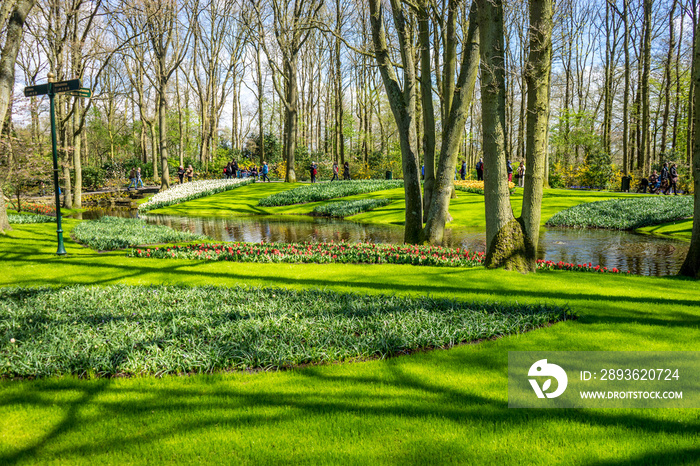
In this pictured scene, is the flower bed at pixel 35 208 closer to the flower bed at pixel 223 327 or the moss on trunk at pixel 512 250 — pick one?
the flower bed at pixel 223 327

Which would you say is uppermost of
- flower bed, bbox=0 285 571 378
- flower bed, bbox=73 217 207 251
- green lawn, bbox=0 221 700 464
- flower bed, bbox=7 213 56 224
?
flower bed, bbox=7 213 56 224

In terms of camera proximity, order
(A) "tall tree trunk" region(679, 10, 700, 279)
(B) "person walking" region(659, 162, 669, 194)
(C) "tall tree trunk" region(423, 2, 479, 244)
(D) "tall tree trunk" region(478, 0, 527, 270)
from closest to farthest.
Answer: (D) "tall tree trunk" region(478, 0, 527, 270) < (A) "tall tree trunk" region(679, 10, 700, 279) < (C) "tall tree trunk" region(423, 2, 479, 244) < (B) "person walking" region(659, 162, 669, 194)

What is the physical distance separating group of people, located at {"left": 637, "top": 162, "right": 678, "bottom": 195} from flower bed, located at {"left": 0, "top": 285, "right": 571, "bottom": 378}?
24.4 meters

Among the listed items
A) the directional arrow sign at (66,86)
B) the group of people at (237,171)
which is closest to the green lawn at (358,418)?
the directional arrow sign at (66,86)

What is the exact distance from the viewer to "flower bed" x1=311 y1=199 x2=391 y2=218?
2175 cm

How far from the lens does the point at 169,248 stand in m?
10.9

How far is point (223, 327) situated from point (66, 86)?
7643 mm

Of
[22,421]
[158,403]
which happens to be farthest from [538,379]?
[22,421]

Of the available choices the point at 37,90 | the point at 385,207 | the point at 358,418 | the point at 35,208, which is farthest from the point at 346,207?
the point at 358,418

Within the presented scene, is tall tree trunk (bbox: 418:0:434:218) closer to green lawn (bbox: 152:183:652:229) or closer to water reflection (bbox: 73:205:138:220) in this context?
green lawn (bbox: 152:183:652:229)

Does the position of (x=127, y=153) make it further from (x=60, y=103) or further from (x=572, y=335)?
(x=572, y=335)

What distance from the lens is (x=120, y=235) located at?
1286cm

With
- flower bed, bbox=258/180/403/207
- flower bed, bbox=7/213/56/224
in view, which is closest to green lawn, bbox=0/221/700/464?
flower bed, bbox=7/213/56/224

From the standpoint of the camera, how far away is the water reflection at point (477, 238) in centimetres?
1127
